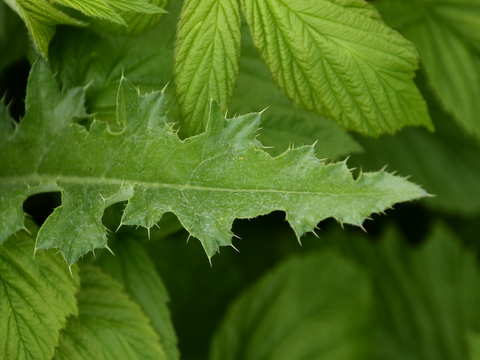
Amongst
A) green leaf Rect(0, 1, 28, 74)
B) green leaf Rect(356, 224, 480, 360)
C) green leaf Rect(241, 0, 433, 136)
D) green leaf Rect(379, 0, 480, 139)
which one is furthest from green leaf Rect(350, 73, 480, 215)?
green leaf Rect(0, 1, 28, 74)

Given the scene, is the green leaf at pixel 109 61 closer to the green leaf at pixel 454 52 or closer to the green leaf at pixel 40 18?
the green leaf at pixel 40 18

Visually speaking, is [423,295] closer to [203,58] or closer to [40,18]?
[203,58]

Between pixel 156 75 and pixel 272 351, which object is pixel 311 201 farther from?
pixel 272 351

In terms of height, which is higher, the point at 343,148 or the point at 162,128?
the point at 162,128

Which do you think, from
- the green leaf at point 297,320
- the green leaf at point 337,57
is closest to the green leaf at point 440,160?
the green leaf at point 297,320

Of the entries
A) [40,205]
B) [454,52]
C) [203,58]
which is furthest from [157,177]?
[454,52]

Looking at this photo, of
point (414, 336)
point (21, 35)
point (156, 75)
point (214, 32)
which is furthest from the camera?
point (414, 336)

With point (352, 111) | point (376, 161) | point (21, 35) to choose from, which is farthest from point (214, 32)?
point (376, 161)
